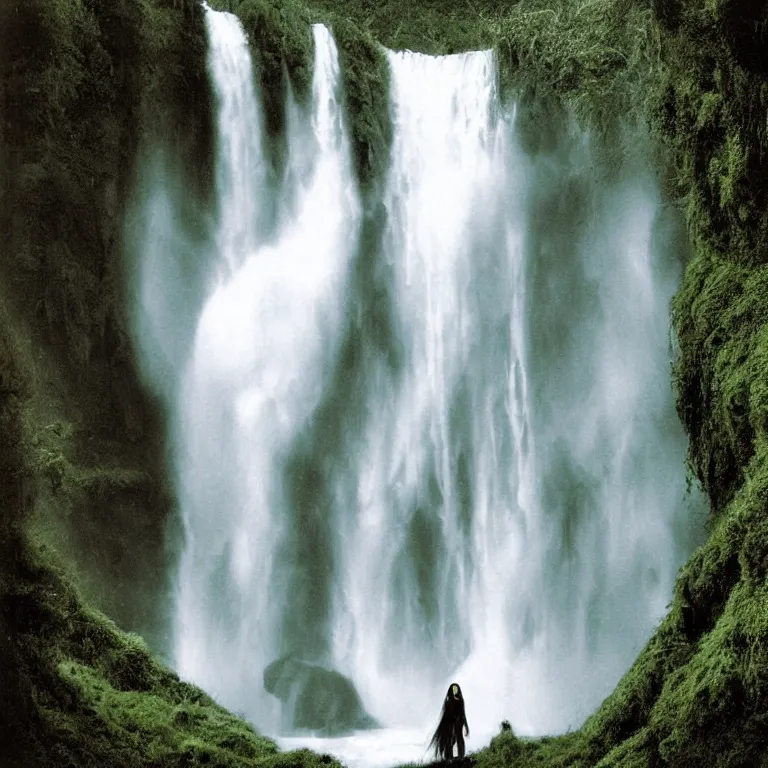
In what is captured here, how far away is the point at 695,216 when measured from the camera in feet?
35.9

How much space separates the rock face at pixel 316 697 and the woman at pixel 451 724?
609cm

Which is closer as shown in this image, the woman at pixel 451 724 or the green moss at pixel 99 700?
the woman at pixel 451 724

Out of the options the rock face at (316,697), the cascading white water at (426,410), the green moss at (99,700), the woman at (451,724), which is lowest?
the woman at (451,724)

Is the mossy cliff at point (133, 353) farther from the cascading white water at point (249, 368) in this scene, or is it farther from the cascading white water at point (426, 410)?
the cascading white water at point (426, 410)

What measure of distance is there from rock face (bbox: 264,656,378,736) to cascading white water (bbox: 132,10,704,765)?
0.40 m

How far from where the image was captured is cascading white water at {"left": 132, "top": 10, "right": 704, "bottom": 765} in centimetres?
1817

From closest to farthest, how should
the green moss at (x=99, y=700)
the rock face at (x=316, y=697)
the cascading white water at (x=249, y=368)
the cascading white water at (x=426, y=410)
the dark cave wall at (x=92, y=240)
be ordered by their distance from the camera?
1. the green moss at (x=99, y=700)
2. the rock face at (x=316, y=697)
3. the dark cave wall at (x=92, y=240)
4. the cascading white water at (x=249, y=368)
5. the cascading white water at (x=426, y=410)

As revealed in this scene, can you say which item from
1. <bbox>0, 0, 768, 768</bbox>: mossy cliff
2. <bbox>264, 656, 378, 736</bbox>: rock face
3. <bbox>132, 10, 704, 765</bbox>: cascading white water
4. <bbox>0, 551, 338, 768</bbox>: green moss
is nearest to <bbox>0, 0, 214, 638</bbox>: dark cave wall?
<bbox>0, 0, 768, 768</bbox>: mossy cliff

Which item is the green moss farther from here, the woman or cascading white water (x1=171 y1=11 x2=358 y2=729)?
cascading white water (x1=171 y1=11 x2=358 y2=729)

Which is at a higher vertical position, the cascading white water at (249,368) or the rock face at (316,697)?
the cascading white water at (249,368)

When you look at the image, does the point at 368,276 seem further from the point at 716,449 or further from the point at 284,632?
the point at 716,449

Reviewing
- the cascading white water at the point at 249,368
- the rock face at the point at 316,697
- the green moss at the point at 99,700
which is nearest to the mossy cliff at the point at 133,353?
the green moss at the point at 99,700

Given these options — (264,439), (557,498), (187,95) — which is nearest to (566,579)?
(557,498)

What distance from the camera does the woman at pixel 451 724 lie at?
975 cm
